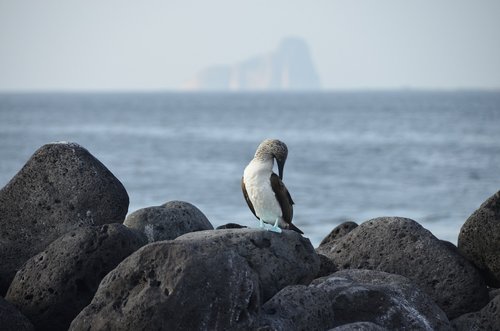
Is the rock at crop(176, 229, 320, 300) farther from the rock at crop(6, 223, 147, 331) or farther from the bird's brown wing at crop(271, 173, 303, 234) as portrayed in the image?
the rock at crop(6, 223, 147, 331)

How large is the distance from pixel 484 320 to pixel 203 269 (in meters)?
2.98

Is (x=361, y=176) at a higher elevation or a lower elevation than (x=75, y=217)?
lower

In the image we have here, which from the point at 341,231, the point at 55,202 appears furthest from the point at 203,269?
the point at 341,231

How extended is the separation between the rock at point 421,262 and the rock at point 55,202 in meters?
2.58

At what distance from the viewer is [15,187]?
10.2 metres

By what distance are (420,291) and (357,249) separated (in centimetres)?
156

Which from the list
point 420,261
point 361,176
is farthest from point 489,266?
point 361,176

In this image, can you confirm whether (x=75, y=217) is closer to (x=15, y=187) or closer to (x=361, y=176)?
(x=15, y=187)

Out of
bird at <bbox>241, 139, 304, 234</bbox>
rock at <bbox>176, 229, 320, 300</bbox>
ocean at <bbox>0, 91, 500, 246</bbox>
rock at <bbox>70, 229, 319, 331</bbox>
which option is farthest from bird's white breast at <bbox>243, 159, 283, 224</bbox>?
ocean at <bbox>0, 91, 500, 246</bbox>

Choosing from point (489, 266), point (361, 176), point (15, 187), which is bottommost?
point (361, 176)

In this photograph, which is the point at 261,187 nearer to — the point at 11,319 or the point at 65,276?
the point at 65,276

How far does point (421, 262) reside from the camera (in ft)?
32.2

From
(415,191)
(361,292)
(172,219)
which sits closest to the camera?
(361,292)

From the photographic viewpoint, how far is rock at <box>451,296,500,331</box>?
864 centimetres
